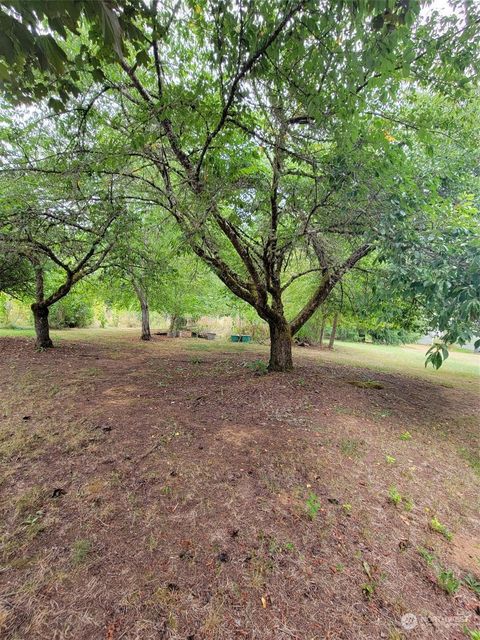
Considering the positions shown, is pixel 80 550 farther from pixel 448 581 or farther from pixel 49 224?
pixel 49 224

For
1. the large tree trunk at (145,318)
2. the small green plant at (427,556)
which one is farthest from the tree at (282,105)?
the large tree trunk at (145,318)

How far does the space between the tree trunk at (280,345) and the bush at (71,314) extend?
33.9 feet

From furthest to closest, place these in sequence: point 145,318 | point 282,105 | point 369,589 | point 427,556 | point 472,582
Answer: point 145,318, point 282,105, point 427,556, point 472,582, point 369,589

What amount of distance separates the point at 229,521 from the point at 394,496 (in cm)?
131

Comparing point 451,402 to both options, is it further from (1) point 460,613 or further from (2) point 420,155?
(1) point 460,613

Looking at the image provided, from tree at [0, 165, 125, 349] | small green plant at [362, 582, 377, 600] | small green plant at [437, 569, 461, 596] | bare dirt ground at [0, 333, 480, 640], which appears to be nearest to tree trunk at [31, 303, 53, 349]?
tree at [0, 165, 125, 349]

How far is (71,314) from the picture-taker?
14.3 meters

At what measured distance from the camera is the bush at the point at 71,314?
42.8ft

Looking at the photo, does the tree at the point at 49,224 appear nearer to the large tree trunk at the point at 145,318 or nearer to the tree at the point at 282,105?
the tree at the point at 282,105

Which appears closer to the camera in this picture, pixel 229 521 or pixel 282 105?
pixel 229 521

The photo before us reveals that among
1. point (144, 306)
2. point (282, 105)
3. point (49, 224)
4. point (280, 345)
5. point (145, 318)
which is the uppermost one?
point (282, 105)

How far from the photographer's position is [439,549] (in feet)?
5.86

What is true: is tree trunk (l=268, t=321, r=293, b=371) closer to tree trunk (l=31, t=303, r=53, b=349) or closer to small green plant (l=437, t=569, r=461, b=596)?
small green plant (l=437, t=569, r=461, b=596)

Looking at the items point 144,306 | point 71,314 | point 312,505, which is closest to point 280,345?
point 312,505
